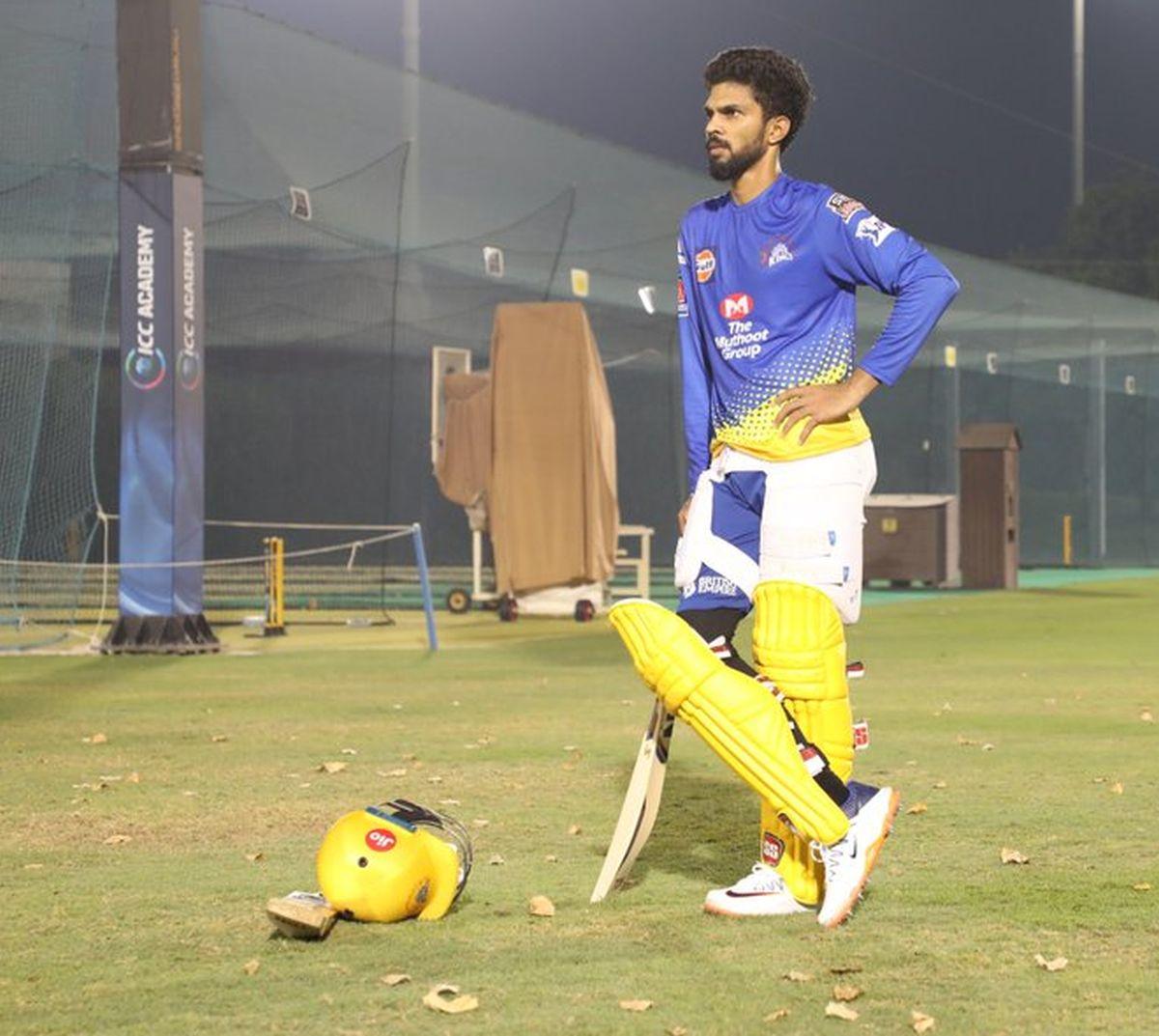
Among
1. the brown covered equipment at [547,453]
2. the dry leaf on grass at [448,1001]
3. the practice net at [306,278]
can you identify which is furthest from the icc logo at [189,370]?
the dry leaf on grass at [448,1001]

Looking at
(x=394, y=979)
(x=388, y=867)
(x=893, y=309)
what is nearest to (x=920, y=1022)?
(x=394, y=979)

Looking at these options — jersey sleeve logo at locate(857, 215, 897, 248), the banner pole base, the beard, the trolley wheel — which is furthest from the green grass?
the trolley wheel

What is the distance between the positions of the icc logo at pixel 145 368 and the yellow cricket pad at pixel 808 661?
411 inches

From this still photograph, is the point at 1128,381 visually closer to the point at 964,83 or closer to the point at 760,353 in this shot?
the point at 760,353

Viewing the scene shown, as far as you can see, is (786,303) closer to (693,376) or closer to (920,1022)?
(693,376)

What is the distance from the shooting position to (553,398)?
1956 centimetres

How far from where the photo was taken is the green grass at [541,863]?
15.1ft

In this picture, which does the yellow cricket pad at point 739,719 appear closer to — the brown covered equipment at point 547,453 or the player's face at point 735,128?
the player's face at point 735,128

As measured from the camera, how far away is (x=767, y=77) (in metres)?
5.55

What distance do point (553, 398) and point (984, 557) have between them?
351 inches

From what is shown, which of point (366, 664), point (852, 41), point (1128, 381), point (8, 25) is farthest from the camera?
point (852, 41)

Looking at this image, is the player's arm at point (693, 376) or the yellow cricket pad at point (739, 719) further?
the player's arm at point (693, 376)

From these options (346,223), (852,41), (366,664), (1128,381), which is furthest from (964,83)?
(366,664)

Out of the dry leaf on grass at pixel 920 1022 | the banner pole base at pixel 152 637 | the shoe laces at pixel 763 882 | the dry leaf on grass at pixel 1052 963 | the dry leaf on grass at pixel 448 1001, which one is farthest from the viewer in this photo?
the banner pole base at pixel 152 637
